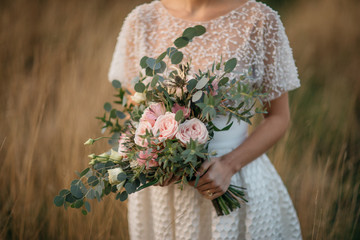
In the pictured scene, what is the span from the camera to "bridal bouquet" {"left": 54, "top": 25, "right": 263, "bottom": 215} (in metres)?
1.08

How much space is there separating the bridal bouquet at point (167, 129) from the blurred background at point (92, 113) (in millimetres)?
769

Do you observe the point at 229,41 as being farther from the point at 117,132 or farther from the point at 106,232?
the point at 106,232

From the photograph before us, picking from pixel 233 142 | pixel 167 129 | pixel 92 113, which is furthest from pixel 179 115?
pixel 92 113

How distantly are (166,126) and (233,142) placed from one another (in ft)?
1.76

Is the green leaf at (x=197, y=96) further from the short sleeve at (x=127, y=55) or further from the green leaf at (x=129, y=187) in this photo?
the short sleeve at (x=127, y=55)

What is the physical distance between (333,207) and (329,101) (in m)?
1.46

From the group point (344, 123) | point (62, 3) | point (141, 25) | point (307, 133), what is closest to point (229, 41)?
point (141, 25)

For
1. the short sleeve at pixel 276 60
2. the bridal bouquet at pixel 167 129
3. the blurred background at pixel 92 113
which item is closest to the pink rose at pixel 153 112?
the bridal bouquet at pixel 167 129

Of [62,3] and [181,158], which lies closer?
[181,158]

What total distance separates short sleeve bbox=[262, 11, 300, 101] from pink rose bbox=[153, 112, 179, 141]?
0.56 meters

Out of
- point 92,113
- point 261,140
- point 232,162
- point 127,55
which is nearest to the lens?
point 232,162

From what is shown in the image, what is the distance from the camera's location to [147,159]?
1095mm

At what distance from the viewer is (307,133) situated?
3.09 meters

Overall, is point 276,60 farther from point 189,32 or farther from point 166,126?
point 166,126
